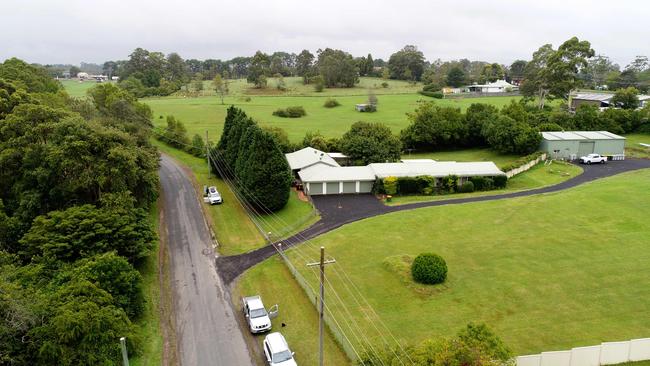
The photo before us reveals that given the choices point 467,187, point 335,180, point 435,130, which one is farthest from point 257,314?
point 435,130

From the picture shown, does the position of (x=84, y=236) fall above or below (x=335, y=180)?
above

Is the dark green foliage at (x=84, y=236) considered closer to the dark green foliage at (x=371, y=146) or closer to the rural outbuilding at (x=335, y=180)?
the rural outbuilding at (x=335, y=180)

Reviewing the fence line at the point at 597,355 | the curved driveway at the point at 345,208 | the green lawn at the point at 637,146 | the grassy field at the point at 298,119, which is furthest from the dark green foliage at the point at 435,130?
the fence line at the point at 597,355

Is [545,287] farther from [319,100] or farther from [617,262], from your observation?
[319,100]

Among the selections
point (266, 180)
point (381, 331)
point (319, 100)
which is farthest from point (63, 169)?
point (319, 100)

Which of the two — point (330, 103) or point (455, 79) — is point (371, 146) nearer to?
point (330, 103)

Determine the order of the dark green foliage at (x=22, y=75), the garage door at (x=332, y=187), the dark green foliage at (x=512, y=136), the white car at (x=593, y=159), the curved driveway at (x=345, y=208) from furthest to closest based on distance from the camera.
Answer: the dark green foliage at (x=22, y=75)
the dark green foliage at (x=512, y=136)
the white car at (x=593, y=159)
the garage door at (x=332, y=187)
the curved driveway at (x=345, y=208)

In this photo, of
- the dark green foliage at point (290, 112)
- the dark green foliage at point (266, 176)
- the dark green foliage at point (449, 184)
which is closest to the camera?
the dark green foliage at point (266, 176)
